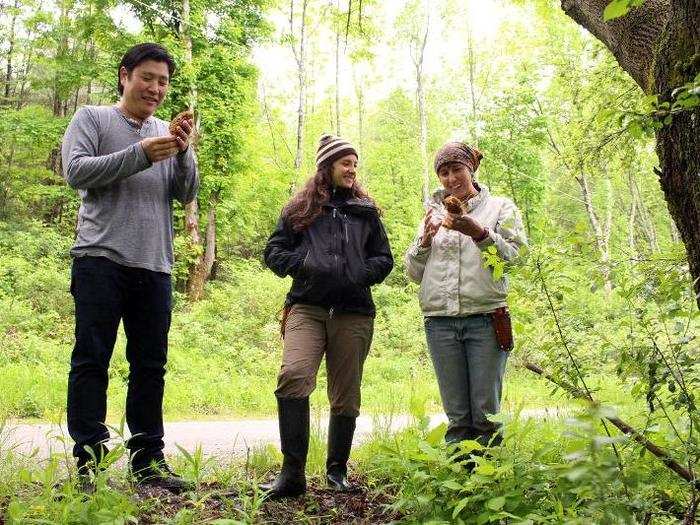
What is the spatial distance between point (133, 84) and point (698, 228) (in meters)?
2.64

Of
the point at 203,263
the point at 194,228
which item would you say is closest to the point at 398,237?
the point at 203,263

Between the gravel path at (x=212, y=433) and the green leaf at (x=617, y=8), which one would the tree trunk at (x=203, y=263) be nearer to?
the gravel path at (x=212, y=433)

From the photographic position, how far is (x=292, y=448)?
317 cm

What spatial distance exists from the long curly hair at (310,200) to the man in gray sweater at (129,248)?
553 mm

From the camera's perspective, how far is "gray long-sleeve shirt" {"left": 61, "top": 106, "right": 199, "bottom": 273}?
2.92 metres

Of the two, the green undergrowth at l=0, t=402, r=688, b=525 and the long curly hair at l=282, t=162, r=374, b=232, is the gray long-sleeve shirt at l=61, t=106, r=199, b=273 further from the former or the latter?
the green undergrowth at l=0, t=402, r=688, b=525

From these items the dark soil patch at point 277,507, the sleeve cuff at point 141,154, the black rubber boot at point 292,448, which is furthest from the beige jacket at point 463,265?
the sleeve cuff at point 141,154

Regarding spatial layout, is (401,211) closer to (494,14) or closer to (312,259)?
(494,14)

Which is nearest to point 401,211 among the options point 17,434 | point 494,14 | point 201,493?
point 494,14

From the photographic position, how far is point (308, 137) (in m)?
27.7

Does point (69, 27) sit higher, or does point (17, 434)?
point (69, 27)

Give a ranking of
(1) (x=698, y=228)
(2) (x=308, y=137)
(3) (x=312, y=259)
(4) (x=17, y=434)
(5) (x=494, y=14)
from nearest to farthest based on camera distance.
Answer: (1) (x=698, y=228)
(3) (x=312, y=259)
(4) (x=17, y=434)
(5) (x=494, y=14)
(2) (x=308, y=137)

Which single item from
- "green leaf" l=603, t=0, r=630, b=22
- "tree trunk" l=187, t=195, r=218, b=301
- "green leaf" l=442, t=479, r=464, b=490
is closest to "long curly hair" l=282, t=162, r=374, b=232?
"green leaf" l=442, t=479, r=464, b=490

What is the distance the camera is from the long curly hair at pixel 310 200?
3467mm
